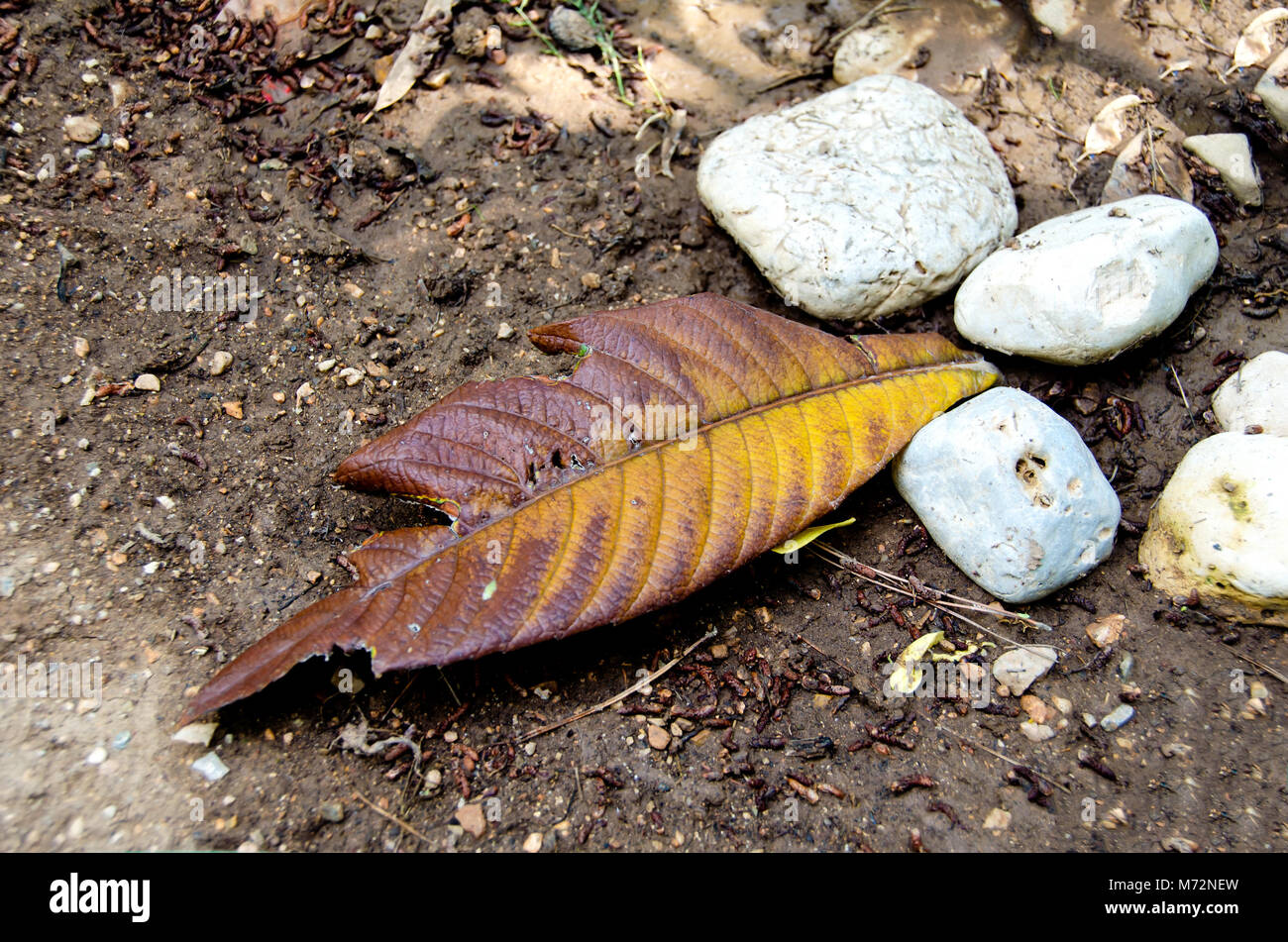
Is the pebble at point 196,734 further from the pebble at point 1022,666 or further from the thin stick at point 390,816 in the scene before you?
the pebble at point 1022,666

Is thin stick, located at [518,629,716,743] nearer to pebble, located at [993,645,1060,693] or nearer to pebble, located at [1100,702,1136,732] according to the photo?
pebble, located at [993,645,1060,693]

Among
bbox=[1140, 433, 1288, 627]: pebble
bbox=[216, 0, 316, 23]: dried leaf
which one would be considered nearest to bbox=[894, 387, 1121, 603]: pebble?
bbox=[1140, 433, 1288, 627]: pebble

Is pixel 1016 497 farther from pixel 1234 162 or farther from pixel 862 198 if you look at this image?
pixel 1234 162

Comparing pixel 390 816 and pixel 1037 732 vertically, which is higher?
pixel 1037 732

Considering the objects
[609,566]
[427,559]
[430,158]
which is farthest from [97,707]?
[430,158]

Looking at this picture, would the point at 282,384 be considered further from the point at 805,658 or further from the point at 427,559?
the point at 805,658

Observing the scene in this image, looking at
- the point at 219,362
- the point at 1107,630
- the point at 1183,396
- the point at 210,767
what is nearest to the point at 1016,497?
the point at 1107,630
